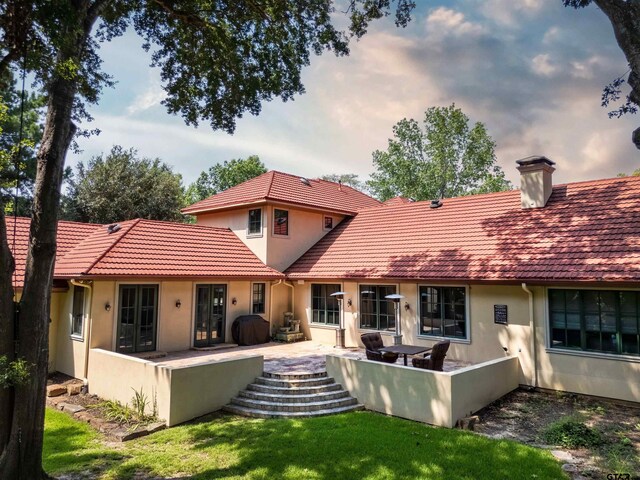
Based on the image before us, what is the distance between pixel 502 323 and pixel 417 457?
6.00m

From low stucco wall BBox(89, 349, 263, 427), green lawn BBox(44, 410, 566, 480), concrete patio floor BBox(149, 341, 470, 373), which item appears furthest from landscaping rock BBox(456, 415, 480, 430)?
low stucco wall BBox(89, 349, 263, 427)

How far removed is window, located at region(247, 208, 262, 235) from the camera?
1734 cm

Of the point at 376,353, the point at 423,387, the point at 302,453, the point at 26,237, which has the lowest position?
the point at 302,453

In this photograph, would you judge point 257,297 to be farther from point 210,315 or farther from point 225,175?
point 225,175

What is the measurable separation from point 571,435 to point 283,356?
7.87 m

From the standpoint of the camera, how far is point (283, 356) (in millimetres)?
12812

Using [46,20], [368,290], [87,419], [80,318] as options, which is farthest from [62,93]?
[368,290]

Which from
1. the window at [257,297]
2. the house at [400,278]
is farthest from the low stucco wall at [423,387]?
the window at [257,297]

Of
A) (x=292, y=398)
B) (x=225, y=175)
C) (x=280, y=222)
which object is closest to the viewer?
(x=292, y=398)

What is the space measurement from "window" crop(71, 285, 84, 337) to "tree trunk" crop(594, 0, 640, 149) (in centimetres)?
1405

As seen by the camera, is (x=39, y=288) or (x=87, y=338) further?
(x=87, y=338)

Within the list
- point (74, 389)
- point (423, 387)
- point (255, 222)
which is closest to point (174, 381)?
point (74, 389)

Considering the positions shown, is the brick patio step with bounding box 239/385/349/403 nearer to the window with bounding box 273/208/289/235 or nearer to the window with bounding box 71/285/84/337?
the window with bounding box 71/285/84/337

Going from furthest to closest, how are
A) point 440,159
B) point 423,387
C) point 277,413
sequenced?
1. point 440,159
2. point 277,413
3. point 423,387
